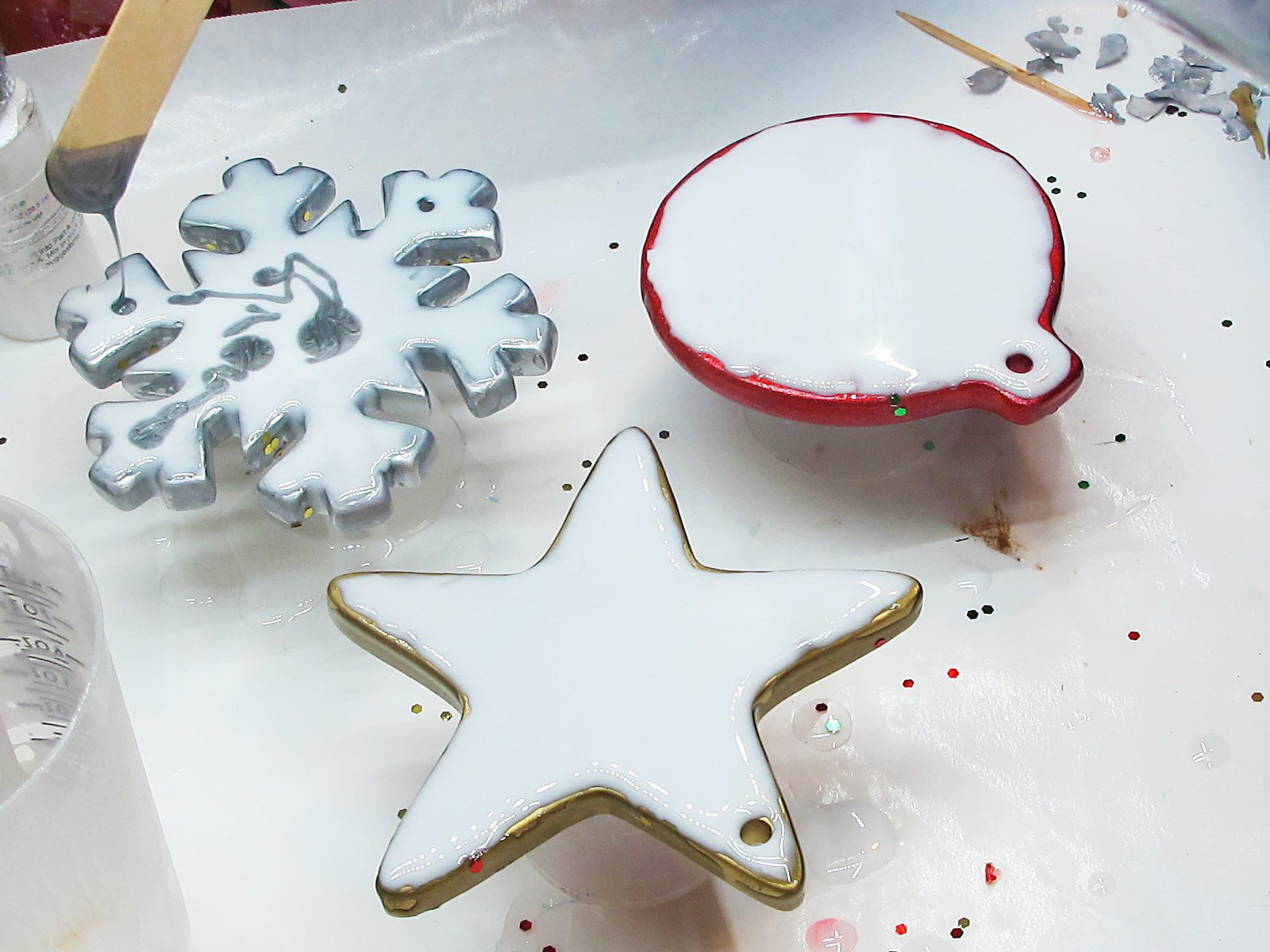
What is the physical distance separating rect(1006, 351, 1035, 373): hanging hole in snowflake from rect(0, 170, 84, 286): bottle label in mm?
363

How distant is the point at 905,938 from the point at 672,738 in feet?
0.34

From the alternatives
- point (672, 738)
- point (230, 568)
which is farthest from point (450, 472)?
point (672, 738)

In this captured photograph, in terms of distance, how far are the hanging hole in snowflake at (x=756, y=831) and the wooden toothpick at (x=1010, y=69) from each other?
410mm

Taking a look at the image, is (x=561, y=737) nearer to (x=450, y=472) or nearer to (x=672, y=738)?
(x=672, y=738)

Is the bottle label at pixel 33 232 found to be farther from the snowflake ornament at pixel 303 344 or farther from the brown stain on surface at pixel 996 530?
the brown stain on surface at pixel 996 530

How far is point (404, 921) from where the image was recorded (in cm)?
44

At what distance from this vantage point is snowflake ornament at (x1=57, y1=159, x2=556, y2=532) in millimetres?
487

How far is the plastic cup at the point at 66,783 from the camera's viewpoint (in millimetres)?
326

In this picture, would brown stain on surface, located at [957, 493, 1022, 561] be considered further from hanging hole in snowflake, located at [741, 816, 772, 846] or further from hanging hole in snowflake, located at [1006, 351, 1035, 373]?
hanging hole in snowflake, located at [741, 816, 772, 846]

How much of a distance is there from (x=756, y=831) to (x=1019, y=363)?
0.67ft

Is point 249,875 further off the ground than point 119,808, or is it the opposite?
point 119,808

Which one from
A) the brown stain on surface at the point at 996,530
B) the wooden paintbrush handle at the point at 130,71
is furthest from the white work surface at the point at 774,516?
the wooden paintbrush handle at the point at 130,71

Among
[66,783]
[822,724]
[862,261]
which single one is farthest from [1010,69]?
[66,783]

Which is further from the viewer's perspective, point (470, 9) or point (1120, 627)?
→ point (470, 9)
